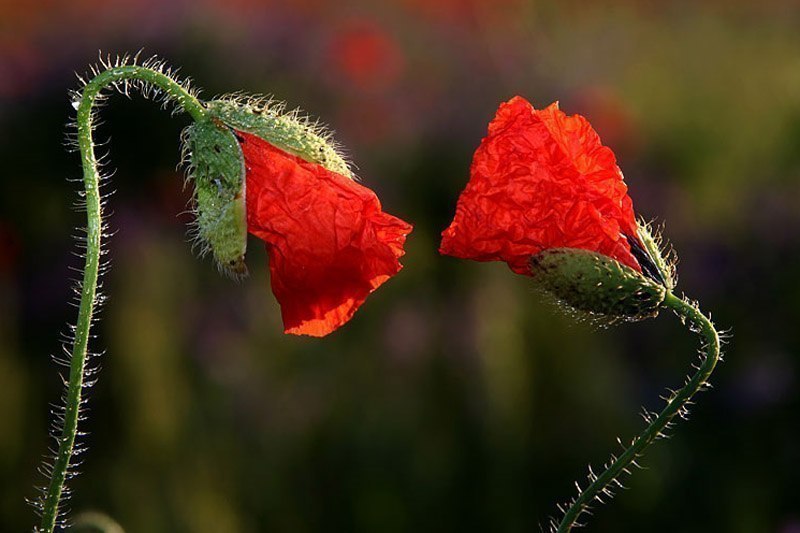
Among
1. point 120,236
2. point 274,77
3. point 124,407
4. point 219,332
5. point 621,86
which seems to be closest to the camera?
point 124,407

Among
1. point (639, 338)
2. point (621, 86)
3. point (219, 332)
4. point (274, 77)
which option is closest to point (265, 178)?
point (219, 332)

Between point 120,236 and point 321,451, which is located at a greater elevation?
point 321,451

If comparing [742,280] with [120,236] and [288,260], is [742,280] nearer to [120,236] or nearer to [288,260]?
[120,236]

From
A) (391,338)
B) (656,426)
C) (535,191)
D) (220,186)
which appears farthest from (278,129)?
(391,338)

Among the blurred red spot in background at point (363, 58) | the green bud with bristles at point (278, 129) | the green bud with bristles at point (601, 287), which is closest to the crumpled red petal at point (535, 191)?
the green bud with bristles at point (601, 287)

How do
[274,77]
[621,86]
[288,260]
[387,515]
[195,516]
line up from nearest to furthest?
[288,260], [195,516], [387,515], [274,77], [621,86]

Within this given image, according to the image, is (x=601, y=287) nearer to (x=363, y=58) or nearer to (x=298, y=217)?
(x=298, y=217)
